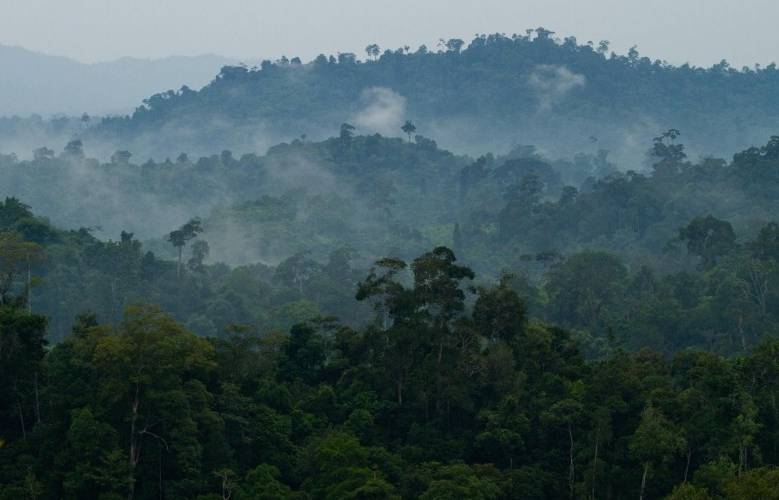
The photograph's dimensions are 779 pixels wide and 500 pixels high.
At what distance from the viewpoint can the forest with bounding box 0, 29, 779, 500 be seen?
23281 millimetres

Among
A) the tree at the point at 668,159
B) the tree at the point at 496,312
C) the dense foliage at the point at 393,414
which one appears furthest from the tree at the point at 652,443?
the tree at the point at 668,159

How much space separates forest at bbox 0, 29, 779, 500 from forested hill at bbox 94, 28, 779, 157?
78.1 ft

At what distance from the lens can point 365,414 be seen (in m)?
27.2

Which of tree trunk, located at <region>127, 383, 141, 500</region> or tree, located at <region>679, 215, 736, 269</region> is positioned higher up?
tree, located at <region>679, 215, 736, 269</region>

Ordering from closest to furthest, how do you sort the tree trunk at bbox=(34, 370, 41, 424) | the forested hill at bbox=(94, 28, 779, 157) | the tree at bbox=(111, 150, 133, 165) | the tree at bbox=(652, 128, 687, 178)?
the tree trunk at bbox=(34, 370, 41, 424) < the tree at bbox=(652, 128, 687, 178) < the tree at bbox=(111, 150, 133, 165) < the forested hill at bbox=(94, 28, 779, 157)

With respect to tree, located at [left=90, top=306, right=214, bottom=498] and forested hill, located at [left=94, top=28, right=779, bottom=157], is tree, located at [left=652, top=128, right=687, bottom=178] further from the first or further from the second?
tree, located at [left=90, top=306, right=214, bottom=498]

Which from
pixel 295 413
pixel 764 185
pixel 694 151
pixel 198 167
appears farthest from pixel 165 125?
pixel 295 413

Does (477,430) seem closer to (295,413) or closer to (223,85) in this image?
(295,413)

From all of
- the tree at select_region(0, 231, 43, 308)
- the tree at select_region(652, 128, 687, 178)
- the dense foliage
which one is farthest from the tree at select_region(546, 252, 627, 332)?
the tree at select_region(652, 128, 687, 178)

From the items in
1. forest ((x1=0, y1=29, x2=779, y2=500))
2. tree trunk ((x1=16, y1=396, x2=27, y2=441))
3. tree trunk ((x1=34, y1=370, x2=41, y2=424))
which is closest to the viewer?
forest ((x1=0, y1=29, x2=779, y2=500))

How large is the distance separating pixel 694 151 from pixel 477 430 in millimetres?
101664

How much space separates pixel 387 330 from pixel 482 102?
10922 cm

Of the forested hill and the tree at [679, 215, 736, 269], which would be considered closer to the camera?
the tree at [679, 215, 736, 269]

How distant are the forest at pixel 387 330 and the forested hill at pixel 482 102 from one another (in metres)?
23.8
